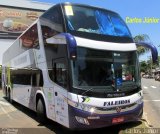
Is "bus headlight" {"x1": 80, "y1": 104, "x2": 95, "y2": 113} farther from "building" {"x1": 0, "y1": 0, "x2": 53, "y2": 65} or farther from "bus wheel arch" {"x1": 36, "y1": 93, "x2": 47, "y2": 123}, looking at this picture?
"building" {"x1": 0, "y1": 0, "x2": 53, "y2": 65}

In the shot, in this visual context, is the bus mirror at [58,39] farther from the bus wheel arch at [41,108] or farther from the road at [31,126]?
the road at [31,126]

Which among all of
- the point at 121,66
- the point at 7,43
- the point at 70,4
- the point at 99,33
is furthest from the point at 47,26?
the point at 7,43

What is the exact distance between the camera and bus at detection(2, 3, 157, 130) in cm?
968

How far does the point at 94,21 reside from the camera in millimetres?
10930

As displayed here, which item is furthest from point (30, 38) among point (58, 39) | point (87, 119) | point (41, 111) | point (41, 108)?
point (87, 119)

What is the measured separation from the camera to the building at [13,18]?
63.5 meters

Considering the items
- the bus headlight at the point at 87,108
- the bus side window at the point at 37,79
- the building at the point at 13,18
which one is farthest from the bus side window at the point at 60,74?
the building at the point at 13,18

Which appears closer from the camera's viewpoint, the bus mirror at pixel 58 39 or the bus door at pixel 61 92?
the bus mirror at pixel 58 39

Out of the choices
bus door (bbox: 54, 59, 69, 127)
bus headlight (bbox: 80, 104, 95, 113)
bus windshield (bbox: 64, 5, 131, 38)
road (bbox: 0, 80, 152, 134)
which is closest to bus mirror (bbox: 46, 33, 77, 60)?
bus windshield (bbox: 64, 5, 131, 38)

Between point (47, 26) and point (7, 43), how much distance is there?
53675 mm

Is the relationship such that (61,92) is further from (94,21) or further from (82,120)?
(94,21)

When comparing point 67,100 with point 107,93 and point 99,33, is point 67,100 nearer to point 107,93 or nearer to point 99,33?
point 107,93

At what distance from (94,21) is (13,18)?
181 ft

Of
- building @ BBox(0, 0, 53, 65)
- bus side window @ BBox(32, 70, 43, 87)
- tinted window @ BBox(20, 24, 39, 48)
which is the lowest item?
bus side window @ BBox(32, 70, 43, 87)
